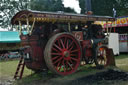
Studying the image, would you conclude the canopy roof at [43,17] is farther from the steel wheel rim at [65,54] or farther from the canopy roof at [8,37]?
the canopy roof at [8,37]

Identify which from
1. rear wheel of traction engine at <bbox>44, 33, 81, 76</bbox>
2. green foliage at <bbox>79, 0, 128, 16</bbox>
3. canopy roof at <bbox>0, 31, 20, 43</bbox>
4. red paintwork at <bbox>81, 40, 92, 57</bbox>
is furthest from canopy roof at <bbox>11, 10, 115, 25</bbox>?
green foliage at <bbox>79, 0, 128, 16</bbox>

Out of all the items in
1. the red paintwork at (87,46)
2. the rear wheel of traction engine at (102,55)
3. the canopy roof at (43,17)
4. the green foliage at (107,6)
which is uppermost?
the green foliage at (107,6)

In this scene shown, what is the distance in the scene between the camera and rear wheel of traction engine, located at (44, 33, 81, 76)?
6.07 m

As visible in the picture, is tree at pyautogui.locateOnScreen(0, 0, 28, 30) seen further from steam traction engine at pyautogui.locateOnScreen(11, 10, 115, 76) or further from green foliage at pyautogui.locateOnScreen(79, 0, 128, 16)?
steam traction engine at pyautogui.locateOnScreen(11, 10, 115, 76)

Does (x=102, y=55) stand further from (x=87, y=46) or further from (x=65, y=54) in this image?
(x=65, y=54)

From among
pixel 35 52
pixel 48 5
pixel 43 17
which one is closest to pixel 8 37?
pixel 35 52

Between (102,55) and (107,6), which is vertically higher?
(107,6)

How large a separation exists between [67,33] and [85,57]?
163cm

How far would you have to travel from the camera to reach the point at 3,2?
126ft

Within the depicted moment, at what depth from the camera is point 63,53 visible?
21.2ft

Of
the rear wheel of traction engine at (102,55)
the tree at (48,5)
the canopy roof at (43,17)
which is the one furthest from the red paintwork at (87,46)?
the tree at (48,5)

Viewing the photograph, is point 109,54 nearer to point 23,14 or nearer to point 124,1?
point 23,14

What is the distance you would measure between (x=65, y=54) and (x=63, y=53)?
0.27 ft

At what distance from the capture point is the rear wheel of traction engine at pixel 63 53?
6070 mm
